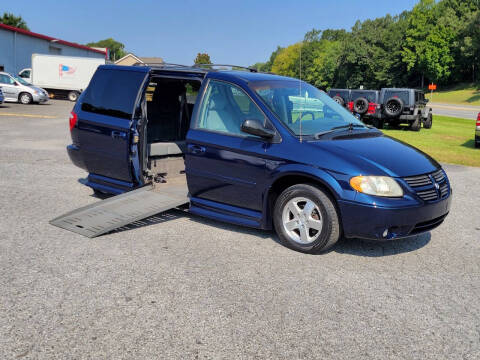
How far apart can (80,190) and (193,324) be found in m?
4.83

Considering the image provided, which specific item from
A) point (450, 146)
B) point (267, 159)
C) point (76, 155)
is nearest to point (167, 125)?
point (76, 155)

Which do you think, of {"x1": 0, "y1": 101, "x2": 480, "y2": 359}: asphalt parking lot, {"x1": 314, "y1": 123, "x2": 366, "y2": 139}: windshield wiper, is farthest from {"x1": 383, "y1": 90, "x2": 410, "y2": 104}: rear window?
{"x1": 314, "y1": 123, "x2": 366, "y2": 139}: windshield wiper

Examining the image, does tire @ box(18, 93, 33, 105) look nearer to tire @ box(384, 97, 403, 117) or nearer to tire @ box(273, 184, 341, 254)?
tire @ box(384, 97, 403, 117)

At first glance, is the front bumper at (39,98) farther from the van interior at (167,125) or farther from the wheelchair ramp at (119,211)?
the wheelchair ramp at (119,211)

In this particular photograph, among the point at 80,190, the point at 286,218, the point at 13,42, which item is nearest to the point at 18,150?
the point at 80,190

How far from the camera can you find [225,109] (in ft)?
18.2

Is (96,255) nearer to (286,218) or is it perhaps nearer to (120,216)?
(120,216)

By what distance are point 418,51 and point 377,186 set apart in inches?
3397

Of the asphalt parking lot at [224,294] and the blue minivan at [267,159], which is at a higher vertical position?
the blue minivan at [267,159]

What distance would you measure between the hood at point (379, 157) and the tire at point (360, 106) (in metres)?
17.7

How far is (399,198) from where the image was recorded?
4.49 m

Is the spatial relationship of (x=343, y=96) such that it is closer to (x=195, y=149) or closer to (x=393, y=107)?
(x=393, y=107)

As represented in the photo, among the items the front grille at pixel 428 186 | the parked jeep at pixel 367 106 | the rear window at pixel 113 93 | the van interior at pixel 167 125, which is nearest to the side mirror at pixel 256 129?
the front grille at pixel 428 186

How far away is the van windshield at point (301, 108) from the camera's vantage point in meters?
5.26
